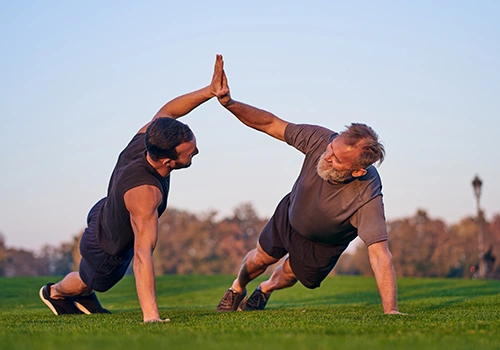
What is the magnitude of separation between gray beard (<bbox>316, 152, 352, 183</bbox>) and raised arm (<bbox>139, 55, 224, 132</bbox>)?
137cm

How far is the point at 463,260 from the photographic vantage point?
55.4m

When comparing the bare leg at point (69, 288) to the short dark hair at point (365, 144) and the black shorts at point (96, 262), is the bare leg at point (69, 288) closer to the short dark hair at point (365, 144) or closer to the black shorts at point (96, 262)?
the black shorts at point (96, 262)

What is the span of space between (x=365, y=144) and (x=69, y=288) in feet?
11.7

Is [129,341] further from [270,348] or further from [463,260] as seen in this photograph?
[463,260]

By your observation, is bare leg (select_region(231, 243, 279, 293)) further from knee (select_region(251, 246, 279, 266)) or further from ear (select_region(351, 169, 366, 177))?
ear (select_region(351, 169, 366, 177))

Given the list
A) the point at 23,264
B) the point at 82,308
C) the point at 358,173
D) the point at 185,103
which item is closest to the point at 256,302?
the point at 82,308

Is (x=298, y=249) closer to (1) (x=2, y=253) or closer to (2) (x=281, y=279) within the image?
(2) (x=281, y=279)

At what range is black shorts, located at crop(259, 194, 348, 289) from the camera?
22.6 feet

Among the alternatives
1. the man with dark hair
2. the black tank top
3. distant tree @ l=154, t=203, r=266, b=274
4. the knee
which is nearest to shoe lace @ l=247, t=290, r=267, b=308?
the knee

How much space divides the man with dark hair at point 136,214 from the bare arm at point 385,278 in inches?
73.8

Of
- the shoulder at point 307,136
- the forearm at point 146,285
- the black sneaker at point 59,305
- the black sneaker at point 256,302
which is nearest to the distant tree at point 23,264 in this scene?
the black sneaker at point 59,305

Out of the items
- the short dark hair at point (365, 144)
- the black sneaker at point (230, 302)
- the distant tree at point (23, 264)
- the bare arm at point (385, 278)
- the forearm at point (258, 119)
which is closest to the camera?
the bare arm at point (385, 278)

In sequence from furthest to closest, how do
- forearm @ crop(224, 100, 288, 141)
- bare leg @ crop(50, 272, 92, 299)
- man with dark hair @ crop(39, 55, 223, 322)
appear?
1. bare leg @ crop(50, 272, 92, 299)
2. forearm @ crop(224, 100, 288, 141)
3. man with dark hair @ crop(39, 55, 223, 322)

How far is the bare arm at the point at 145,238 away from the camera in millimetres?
5229
